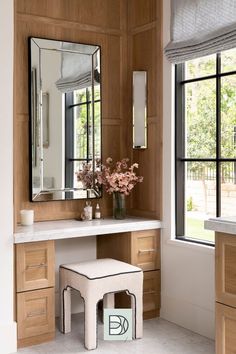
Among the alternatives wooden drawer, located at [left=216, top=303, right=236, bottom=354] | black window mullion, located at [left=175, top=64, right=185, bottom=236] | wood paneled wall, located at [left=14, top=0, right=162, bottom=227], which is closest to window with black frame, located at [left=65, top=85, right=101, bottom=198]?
wood paneled wall, located at [left=14, top=0, right=162, bottom=227]

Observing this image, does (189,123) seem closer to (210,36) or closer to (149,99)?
(149,99)

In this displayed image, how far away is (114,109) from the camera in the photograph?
4262mm

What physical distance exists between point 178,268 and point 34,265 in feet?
3.77

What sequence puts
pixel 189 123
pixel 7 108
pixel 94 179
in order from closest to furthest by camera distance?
1. pixel 7 108
2. pixel 189 123
3. pixel 94 179

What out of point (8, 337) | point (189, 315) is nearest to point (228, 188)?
point (189, 315)

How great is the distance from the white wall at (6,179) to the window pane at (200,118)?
4.59 feet

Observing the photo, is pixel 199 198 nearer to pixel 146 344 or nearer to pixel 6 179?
pixel 146 344

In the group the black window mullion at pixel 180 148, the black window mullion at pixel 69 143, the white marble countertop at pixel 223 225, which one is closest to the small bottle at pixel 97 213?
the black window mullion at pixel 69 143

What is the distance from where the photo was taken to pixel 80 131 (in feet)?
13.3

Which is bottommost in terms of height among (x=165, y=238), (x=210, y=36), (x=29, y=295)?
(x=29, y=295)

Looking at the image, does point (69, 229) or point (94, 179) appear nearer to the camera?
point (69, 229)

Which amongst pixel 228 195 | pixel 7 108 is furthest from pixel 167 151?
pixel 7 108

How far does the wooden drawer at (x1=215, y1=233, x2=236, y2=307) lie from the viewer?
262 centimetres

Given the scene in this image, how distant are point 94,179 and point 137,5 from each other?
1559 mm
